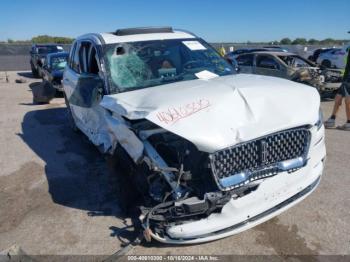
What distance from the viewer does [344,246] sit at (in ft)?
9.75

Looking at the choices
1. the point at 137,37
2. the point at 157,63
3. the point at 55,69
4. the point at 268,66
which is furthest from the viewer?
the point at 55,69

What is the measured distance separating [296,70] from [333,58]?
9.41 m

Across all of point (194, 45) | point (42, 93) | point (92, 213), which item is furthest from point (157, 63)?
point (42, 93)

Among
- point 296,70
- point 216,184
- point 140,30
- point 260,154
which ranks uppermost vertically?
point 140,30

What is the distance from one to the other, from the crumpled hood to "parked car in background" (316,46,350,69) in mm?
15867

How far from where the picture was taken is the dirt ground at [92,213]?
3051mm

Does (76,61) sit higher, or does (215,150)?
(76,61)

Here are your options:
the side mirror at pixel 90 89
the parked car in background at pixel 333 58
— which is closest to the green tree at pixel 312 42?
the parked car in background at pixel 333 58

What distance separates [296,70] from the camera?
387 inches

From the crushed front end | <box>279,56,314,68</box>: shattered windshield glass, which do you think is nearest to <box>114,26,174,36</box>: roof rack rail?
the crushed front end

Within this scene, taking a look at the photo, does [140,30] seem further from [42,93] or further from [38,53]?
[38,53]

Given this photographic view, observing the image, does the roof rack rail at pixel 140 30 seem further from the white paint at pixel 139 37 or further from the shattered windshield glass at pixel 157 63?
the shattered windshield glass at pixel 157 63

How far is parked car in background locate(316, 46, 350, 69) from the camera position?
55.7 ft

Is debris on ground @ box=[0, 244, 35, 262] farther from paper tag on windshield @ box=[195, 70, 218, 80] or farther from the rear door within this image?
the rear door
